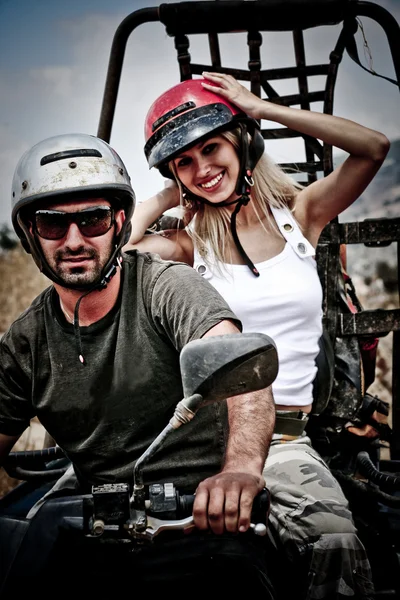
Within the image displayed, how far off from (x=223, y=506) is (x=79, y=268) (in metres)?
1.06

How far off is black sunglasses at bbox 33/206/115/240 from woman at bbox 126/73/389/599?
914 mm

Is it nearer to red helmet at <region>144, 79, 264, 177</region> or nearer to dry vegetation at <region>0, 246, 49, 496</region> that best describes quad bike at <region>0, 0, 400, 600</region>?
red helmet at <region>144, 79, 264, 177</region>

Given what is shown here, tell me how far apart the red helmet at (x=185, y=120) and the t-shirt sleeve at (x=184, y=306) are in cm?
91

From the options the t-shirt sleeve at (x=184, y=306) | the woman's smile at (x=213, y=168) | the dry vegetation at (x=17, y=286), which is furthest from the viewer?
the dry vegetation at (x=17, y=286)

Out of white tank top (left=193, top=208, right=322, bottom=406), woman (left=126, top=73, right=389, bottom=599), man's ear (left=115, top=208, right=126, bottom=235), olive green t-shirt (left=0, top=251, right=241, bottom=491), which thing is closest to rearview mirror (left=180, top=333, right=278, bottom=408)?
olive green t-shirt (left=0, top=251, right=241, bottom=491)

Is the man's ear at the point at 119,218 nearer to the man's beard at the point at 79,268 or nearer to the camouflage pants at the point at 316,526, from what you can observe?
the man's beard at the point at 79,268

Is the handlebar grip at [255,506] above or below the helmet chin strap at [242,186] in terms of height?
below

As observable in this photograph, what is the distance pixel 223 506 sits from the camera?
1406 mm

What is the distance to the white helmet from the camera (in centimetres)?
220

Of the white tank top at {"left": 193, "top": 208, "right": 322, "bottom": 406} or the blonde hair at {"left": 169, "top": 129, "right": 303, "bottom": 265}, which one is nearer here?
the white tank top at {"left": 193, "top": 208, "right": 322, "bottom": 406}

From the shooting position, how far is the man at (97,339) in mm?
2158

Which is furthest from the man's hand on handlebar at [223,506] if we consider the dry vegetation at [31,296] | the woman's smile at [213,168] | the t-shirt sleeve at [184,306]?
the dry vegetation at [31,296]

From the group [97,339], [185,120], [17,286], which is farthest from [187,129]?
[17,286]

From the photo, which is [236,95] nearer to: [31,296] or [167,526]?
[167,526]
